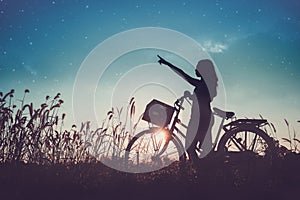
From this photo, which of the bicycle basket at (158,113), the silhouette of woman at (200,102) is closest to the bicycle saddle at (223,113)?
the silhouette of woman at (200,102)

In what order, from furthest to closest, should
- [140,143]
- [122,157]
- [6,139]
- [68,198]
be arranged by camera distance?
[140,143] < [122,157] < [6,139] < [68,198]

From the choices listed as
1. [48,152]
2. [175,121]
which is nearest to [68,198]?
[48,152]

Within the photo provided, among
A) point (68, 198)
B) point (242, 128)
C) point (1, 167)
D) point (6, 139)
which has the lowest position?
point (68, 198)

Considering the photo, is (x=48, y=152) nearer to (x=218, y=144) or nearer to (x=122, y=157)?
(x=122, y=157)

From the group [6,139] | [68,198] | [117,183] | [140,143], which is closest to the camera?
[68,198]

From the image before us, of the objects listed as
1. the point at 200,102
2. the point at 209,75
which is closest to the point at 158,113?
the point at 200,102

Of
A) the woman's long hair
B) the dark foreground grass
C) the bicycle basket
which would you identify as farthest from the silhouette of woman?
the dark foreground grass

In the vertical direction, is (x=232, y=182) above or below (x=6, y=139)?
below

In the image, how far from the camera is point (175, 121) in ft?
26.6

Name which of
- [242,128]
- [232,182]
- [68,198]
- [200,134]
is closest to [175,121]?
[200,134]

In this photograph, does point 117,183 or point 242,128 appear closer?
point 117,183

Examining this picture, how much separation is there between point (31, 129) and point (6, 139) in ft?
1.47

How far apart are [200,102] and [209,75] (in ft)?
2.06

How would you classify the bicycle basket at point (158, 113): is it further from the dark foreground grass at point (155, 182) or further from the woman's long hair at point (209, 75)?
the dark foreground grass at point (155, 182)
